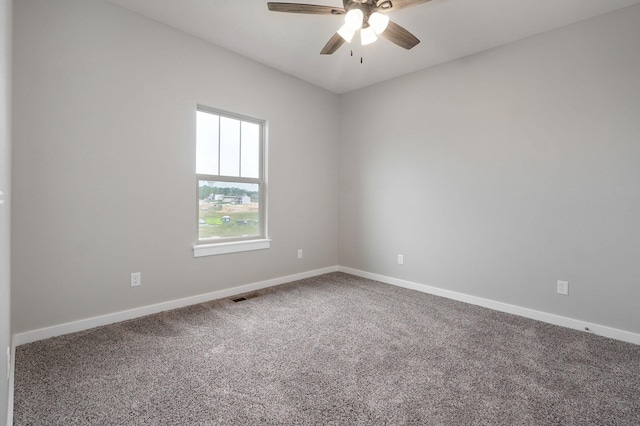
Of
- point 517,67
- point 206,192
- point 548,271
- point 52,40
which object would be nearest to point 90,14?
point 52,40

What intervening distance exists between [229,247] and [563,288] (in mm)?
3358

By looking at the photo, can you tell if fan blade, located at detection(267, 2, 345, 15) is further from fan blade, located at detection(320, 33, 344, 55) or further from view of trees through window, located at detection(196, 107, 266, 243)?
view of trees through window, located at detection(196, 107, 266, 243)

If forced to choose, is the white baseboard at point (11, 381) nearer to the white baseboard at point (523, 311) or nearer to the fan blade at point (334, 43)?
the fan blade at point (334, 43)

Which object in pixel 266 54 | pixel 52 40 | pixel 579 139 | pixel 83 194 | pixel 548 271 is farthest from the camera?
pixel 266 54

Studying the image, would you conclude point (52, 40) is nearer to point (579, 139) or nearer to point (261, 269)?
point (261, 269)

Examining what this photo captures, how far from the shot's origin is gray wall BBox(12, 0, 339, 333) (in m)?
2.27

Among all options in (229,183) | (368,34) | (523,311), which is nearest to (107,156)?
(229,183)

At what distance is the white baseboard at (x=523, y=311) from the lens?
8.37 feet

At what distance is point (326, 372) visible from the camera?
1.98 m

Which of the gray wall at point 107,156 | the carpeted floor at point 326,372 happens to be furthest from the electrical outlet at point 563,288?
the gray wall at point 107,156

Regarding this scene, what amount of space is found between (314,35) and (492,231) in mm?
2733

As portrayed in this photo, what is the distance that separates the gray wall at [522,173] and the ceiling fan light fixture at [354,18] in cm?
Answer: 188

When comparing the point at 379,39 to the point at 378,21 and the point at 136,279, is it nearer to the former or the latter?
the point at 378,21

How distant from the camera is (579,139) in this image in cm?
273
